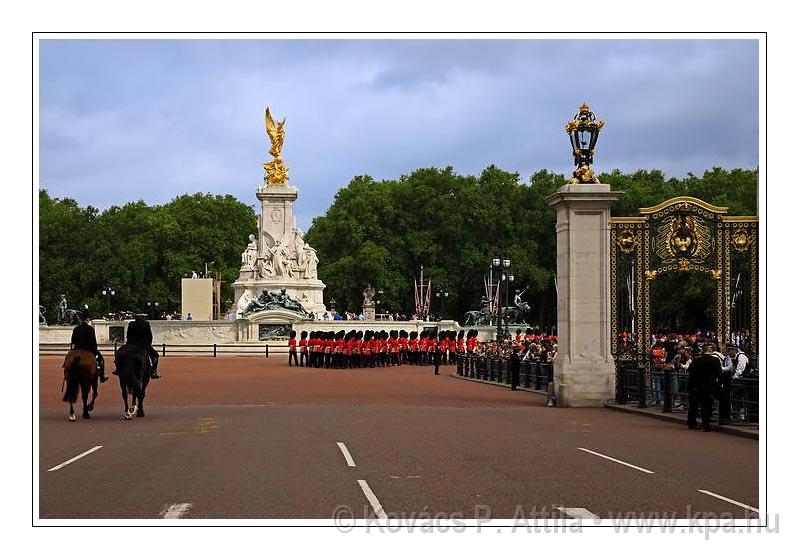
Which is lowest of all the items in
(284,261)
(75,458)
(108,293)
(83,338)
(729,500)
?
(75,458)

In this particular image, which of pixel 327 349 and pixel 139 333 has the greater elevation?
pixel 139 333

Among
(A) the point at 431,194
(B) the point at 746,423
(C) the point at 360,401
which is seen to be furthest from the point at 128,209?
(B) the point at 746,423

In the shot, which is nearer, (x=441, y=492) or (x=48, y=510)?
(x=48, y=510)

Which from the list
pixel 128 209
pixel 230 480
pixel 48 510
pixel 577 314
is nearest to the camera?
pixel 48 510

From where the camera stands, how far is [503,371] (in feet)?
124

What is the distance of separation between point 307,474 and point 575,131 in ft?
47.9

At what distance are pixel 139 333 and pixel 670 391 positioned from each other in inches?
410

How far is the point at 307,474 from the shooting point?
13.2 metres

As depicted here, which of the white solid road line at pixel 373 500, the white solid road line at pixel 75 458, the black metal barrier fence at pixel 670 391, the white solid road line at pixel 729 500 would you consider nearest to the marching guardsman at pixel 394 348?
the black metal barrier fence at pixel 670 391

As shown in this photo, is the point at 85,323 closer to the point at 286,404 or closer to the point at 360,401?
the point at 286,404

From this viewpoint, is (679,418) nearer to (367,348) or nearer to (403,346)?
(367,348)

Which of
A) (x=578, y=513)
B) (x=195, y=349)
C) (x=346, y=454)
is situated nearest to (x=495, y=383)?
(x=346, y=454)

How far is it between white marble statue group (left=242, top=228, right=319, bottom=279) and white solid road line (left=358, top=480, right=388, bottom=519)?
6415 centimetres

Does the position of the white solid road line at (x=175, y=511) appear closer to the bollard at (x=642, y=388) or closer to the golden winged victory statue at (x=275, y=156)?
the bollard at (x=642, y=388)
